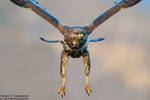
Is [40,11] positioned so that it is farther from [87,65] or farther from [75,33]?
[87,65]

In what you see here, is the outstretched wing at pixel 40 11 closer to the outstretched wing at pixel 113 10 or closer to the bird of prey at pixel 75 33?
the bird of prey at pixel 75 33

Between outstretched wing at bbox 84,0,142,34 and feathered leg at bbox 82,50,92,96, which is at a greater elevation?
outstretched wing at bbox 84,0,142,34

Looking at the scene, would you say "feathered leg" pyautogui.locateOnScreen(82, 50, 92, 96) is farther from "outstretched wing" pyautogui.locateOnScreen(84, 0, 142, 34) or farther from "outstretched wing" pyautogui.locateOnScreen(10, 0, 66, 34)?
"outstretched wing" pyautogui.locateOnScreen(10, 0, 66, 34)

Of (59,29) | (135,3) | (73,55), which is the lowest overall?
(73,55)

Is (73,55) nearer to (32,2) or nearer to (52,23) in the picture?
(52,23)

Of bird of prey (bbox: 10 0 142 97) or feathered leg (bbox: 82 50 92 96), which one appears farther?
feathered leg (bbox: 82 50 92 96)

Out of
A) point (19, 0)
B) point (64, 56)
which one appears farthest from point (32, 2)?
point (64, 56)

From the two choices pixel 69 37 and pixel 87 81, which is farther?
pixel 87 81

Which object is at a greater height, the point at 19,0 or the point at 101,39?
the point at 19,0

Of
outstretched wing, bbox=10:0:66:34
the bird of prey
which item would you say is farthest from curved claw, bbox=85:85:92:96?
outstretched wing, bbox=10:0:66:34
